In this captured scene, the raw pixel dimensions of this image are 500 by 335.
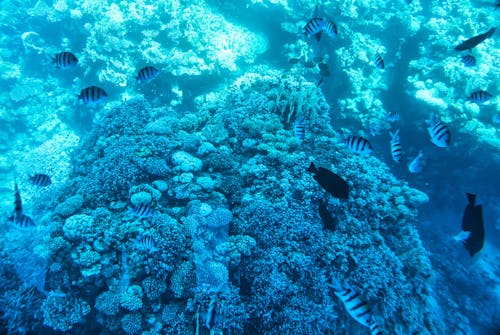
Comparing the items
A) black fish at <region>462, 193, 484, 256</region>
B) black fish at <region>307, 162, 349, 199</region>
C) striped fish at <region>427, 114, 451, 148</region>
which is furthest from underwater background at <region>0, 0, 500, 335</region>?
black fish at <region>462, 193, 484, 256</region>

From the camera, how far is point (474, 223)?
2.93m

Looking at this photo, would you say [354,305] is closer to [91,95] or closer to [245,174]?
[245,174]

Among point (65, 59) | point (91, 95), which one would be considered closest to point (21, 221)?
point (91, 95)

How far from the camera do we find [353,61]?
11.7 m

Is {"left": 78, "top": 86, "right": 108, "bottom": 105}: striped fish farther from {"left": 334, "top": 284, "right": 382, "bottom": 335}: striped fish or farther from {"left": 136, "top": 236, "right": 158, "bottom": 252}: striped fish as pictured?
{"left": 334, "top": 284, "right": 382, "bottom": 335}: striped fish

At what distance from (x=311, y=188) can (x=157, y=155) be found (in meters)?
3.10

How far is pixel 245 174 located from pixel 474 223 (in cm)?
345

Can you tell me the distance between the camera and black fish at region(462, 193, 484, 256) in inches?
115

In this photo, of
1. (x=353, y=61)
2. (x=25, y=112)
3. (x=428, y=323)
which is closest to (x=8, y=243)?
(x=428, y=323)

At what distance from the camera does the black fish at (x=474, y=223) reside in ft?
9.55

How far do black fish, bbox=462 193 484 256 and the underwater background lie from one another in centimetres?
135

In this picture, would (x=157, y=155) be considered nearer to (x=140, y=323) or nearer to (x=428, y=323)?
(x=140, y=323)

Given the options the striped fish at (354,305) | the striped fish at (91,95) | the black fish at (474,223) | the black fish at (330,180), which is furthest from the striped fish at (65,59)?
the black fish at (474,223)

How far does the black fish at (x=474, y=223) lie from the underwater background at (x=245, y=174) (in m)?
1.35
